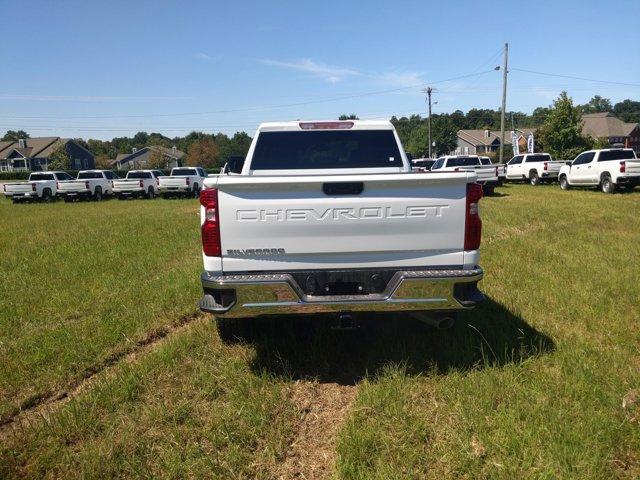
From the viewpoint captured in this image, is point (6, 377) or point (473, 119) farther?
point (473, 119)

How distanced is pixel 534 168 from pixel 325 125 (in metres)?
24.4

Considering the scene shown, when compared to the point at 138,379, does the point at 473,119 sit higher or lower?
higher

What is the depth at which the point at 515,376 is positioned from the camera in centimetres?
365

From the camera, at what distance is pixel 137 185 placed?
26.1 metres

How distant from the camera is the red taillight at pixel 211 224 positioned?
333 cm

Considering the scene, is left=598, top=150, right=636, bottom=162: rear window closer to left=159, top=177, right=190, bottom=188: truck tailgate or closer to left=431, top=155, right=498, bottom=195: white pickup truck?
left=431, top=155, right=498, bottom=195: white pickup truck

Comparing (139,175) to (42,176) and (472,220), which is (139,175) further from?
(472,220)

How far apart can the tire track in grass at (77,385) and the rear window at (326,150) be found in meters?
2.08

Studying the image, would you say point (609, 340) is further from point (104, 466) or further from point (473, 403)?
point (104, 466)

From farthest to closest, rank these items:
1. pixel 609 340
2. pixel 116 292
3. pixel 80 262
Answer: pixel 80 262 < pixel 116 292 < pixel 609 340

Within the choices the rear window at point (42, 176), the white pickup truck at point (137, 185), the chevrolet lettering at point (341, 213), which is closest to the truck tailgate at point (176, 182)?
the white pickup truck at point (137, 185)

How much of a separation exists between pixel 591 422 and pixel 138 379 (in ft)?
10.6

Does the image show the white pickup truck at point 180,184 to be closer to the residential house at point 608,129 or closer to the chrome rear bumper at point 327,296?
the chrome rear bumper at point 327,296

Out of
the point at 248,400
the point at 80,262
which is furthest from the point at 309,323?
the point at 80,262
